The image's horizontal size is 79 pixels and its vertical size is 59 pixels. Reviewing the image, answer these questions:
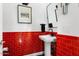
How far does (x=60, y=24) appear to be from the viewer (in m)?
1.55

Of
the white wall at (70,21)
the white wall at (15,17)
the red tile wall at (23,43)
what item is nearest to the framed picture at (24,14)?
the white wall at (15,17)

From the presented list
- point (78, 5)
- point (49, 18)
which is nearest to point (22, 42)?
point (49, 18)

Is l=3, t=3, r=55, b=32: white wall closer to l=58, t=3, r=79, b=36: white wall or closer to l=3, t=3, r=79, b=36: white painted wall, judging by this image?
l=3, t=3, r=79, b=36: white painted wall

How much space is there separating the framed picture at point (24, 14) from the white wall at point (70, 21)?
Result: 0.35 m

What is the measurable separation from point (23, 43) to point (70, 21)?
645 mm

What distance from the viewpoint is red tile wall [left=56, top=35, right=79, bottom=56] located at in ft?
4.35

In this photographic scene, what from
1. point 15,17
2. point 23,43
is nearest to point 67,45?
point 23,43

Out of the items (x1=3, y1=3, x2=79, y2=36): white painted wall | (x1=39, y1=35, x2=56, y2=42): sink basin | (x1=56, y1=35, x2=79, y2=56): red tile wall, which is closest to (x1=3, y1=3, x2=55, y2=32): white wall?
(x1=3, y1=3, x2=79, y2=36): white painted wall

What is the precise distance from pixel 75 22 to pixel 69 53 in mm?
339

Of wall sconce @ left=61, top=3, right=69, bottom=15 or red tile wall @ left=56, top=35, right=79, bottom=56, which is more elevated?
wall sconce @ left=61, top=3, right=69, bottom=15

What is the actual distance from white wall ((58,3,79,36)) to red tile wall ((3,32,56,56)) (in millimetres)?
273

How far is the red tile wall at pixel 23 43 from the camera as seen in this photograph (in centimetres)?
159

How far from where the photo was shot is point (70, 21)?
4.65ft

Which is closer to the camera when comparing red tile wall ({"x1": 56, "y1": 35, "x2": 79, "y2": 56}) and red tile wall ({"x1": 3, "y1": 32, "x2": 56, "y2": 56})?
red tile wall ({"x1": 56, "y1": 35, "x2": 79, "y2": 56})
